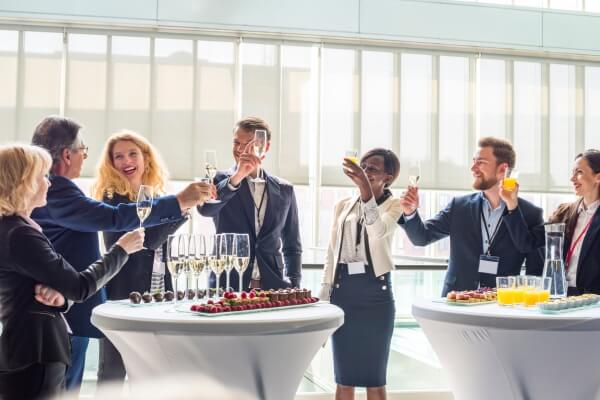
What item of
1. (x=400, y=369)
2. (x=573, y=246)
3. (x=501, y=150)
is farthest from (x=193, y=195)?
(x=400, y=369)

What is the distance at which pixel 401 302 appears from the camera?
5219 mm

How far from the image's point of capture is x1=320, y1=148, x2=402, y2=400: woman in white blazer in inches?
128

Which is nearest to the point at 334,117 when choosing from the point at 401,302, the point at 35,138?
the point at 401,302

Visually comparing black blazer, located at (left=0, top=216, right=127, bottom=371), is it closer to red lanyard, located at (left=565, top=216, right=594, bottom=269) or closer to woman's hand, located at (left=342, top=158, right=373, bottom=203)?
woman's hand, located at (left=342, top=158, right=373, bottom=203)

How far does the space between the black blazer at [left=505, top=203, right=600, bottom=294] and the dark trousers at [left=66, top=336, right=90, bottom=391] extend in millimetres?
1904

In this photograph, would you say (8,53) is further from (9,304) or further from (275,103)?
(9,304)

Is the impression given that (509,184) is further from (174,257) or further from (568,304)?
(174,257)

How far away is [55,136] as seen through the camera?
9.17 feet

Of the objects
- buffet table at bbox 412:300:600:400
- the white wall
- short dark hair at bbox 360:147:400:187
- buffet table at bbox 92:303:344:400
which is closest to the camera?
buffet table at bbox 92:303:344:400

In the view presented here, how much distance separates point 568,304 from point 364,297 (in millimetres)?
959

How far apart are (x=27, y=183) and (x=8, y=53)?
5.48 metres

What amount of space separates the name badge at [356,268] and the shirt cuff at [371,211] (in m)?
0.22

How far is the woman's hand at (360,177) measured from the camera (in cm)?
311

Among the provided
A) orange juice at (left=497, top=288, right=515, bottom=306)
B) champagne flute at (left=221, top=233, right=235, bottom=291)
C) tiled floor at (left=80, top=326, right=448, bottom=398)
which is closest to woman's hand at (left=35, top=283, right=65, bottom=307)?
champagne flute at (left=221, top=233, right=235, bottom=291)
